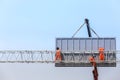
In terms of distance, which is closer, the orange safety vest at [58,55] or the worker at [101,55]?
the worker at [101,55]

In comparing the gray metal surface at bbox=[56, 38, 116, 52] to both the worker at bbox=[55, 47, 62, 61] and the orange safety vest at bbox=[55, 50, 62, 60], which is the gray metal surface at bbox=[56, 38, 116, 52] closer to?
the worker at bbox=[55, 47, 62, 61]

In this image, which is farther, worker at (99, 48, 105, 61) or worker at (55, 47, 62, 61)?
worker at (55, 47, 62, 61)

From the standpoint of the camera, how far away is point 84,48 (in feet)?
161

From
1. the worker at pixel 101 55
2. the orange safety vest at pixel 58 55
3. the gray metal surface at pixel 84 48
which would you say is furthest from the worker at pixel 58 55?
the worker at pixel 101 55

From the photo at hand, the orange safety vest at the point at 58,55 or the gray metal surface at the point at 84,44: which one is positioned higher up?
the gray metal surface at the point at 84,44

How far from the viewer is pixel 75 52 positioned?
161ft

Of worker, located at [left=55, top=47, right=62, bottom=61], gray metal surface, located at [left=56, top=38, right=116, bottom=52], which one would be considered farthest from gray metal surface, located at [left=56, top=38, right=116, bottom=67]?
worker, located at [left=55, top=47, right=62, bottom=61]

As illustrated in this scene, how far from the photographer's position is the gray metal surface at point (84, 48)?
48344 millimetres

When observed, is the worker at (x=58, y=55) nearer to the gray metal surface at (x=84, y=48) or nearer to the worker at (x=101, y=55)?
the gray metal surface at (x=84, y=48)

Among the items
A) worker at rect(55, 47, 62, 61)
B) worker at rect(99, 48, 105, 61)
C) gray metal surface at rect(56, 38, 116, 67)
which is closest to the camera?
worker at rect(99, 48, 105, 61)

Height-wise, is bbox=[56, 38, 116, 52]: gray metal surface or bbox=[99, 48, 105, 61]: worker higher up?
bbox=[56, 38, 116, 52]: gray metal surface

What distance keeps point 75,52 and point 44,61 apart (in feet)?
17.3

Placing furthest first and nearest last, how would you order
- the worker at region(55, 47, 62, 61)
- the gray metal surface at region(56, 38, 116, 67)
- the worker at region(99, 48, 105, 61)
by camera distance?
the worker at region(55, 47, 62, 61)
the gray metal surface at region(56, 38, 116, 67)
the worker at region(99, 48, 105, 61)

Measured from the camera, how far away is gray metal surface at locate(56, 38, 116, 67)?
4834 cm
